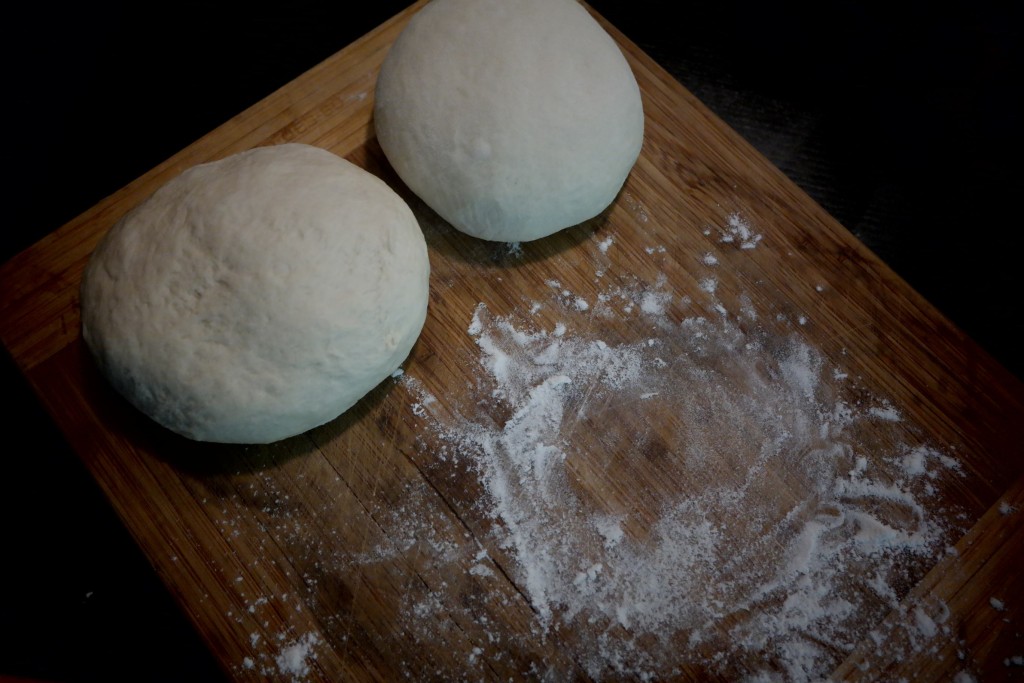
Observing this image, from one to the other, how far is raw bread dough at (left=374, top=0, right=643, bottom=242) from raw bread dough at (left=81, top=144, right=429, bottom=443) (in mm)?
149

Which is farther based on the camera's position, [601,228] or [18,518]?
[18,518]

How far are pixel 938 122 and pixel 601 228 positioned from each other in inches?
40.0

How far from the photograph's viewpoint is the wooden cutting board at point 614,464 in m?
1.15

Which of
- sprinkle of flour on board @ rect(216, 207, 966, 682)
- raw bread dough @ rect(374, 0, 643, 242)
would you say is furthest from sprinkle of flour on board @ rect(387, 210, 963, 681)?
raw bread dough @ rect(374, 0, 643, 242)

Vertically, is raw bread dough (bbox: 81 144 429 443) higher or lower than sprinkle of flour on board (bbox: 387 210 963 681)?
higher

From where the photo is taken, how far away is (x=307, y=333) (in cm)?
104

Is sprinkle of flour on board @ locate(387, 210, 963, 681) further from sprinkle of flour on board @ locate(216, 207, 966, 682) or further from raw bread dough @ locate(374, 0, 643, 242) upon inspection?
raw bread dough @ locate(374, 0, 643, 242)

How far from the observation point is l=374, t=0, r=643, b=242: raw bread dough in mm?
1151

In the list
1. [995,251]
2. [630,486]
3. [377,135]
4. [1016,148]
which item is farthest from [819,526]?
[1016,148]

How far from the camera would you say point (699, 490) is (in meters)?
1.23

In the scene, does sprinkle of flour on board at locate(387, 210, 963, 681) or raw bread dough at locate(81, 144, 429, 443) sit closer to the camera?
raw bread dough at locate(81, 144, 429, 443)

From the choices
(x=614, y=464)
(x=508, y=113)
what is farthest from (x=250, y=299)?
(x=614, y=464)

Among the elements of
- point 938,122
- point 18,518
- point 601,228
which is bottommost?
point 18,518

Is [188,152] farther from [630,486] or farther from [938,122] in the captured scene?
[938,122]
